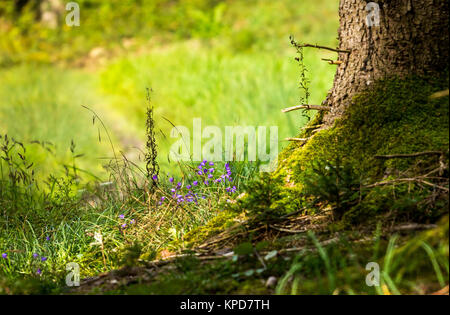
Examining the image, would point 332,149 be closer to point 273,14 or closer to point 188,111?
point 188,111

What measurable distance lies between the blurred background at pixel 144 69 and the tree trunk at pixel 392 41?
53 centimetres

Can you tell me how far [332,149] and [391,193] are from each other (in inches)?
19.5

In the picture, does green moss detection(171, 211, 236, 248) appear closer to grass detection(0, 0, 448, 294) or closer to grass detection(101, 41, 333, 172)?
grass detection(0, 0, 448, 294)

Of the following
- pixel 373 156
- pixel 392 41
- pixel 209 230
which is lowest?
pixel 209 230

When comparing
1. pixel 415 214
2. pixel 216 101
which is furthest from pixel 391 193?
pixel 216 101

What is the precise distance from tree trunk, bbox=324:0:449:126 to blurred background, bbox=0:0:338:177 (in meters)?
0.53

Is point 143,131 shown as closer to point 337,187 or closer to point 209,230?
point 209,230

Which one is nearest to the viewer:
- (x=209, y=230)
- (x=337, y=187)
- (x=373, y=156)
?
(x=337, y=187)

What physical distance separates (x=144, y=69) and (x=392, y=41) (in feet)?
26.1

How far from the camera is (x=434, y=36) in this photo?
105 inches

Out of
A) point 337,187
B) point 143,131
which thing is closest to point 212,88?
point 143,131

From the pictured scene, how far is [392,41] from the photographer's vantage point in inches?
107

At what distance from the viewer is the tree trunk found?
2.67 meters

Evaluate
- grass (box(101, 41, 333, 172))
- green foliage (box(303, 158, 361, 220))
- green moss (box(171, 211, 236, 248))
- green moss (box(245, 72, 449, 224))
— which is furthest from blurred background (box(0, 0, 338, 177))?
green foliage (box(303, 158, 361, 220))
